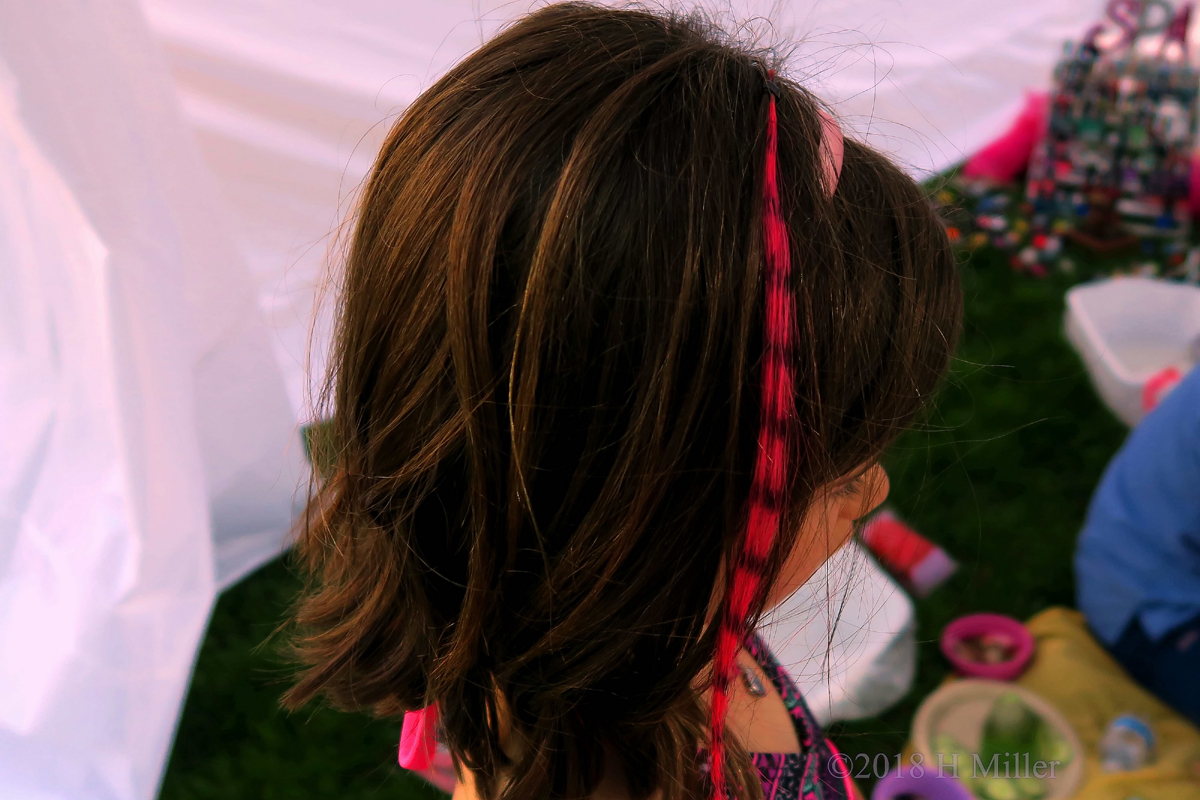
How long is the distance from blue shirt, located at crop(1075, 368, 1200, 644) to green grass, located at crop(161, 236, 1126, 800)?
0.54ft

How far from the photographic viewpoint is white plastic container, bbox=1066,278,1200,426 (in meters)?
1.79

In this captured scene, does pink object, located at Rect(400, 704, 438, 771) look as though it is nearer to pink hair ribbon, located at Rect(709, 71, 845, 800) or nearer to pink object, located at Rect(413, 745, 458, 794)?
pink object, located at Rect(413, 745, 458, 794)

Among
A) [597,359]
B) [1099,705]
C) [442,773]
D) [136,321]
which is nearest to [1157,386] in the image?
[1099,705]

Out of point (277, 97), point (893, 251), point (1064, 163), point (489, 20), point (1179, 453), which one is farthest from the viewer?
point (1064, 163)

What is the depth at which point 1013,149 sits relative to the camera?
89.0 inches

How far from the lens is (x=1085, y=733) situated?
1.22m

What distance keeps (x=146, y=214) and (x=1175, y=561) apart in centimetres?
141

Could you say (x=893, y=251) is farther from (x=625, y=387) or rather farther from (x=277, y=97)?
(x=277, y=97)

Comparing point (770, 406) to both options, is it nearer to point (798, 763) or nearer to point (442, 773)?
point (798, 763)

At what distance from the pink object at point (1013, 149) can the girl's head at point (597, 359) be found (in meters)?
1.93

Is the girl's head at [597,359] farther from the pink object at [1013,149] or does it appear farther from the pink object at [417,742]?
the pink object at [1013,149]

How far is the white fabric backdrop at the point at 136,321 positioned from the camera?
0.92m

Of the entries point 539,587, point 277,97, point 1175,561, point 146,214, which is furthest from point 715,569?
point 277,97

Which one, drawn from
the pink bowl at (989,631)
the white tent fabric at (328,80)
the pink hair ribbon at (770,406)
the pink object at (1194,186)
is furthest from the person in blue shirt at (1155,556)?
the pink object at (1194,186)
